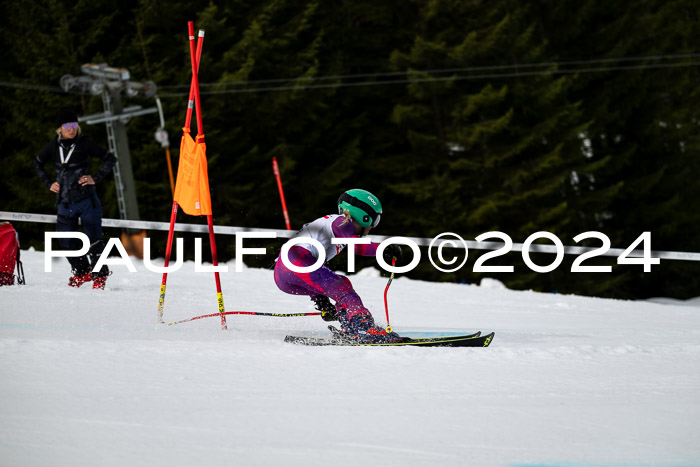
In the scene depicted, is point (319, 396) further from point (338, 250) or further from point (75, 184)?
point (75, 184)

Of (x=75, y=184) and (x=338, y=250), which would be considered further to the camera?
(x=75, y=184)

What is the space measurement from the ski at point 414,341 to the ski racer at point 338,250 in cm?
6

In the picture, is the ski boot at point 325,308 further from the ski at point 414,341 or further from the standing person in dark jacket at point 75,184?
the standing person in dark jacket at point 75,184

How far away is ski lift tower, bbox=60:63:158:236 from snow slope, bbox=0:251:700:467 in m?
12.5

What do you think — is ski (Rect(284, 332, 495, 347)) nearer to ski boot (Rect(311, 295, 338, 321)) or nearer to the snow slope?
the snow slope

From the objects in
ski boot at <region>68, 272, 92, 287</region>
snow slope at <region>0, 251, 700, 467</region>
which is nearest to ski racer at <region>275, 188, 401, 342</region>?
snow slope at <region>0, 251, 700, 467</region>

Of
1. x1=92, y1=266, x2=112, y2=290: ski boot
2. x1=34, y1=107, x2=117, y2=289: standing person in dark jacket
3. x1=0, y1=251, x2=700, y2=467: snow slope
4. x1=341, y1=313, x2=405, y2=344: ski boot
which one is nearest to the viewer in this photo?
x1=0, y1=251, x2=700, y2=467: snow slope

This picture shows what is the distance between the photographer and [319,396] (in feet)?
15.3

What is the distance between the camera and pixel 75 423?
157 inches

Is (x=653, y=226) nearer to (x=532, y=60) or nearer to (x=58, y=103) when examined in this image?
(x=532, y=60)

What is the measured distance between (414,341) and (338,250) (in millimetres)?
868

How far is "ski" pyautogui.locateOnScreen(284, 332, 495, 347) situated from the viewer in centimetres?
621

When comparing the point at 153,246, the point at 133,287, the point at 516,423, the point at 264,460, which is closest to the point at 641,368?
the point at 516,423

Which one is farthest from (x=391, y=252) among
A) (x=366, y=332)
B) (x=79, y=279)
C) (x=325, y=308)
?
(x=79, y=279)
